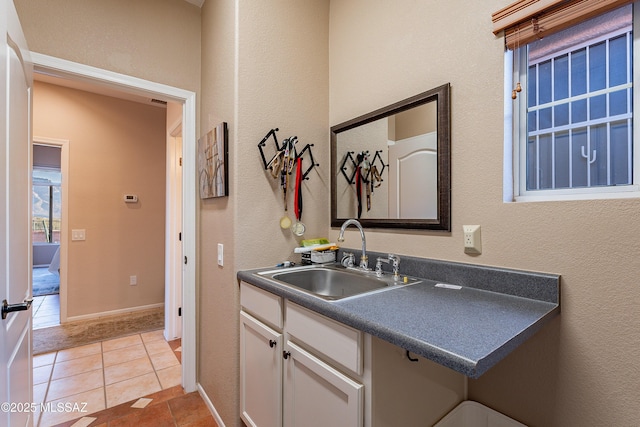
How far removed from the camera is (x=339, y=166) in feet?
6.26

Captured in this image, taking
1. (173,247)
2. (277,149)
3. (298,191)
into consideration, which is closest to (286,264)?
(298,191)

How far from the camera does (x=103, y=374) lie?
7.34 ft

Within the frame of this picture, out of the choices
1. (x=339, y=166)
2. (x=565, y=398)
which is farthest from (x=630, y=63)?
(x=339, y=166)

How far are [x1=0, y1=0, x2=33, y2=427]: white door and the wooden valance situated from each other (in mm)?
1720

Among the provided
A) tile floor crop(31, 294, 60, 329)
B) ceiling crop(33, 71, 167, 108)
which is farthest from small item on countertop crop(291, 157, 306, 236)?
tile floor crop(31, 294, 60, 329)

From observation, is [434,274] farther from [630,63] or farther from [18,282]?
[18,282]

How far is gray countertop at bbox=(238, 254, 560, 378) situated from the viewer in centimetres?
70

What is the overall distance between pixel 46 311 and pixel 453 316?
470 centimetres

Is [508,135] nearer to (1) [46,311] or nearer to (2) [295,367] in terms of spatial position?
(2) [295,367]

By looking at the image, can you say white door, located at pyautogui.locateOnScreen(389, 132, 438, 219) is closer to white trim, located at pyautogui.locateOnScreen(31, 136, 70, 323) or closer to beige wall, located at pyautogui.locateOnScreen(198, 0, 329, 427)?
beige wall, located at pyautogui.locateOnScreen(198, 0, 329, 427)

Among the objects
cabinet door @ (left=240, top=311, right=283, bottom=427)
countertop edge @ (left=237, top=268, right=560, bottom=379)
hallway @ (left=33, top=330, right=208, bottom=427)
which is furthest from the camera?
hallway @ (left=33, top=330, right=208, bottom=427)

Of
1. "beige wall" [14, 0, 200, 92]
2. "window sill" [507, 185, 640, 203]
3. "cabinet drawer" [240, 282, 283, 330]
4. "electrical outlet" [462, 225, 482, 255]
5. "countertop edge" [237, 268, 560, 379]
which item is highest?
"beige wall" [14, 0, 200, 92]

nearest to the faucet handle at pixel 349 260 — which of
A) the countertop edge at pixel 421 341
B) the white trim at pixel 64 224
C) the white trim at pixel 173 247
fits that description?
the countertop edge at pixel 421 341

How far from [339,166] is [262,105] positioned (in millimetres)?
598
